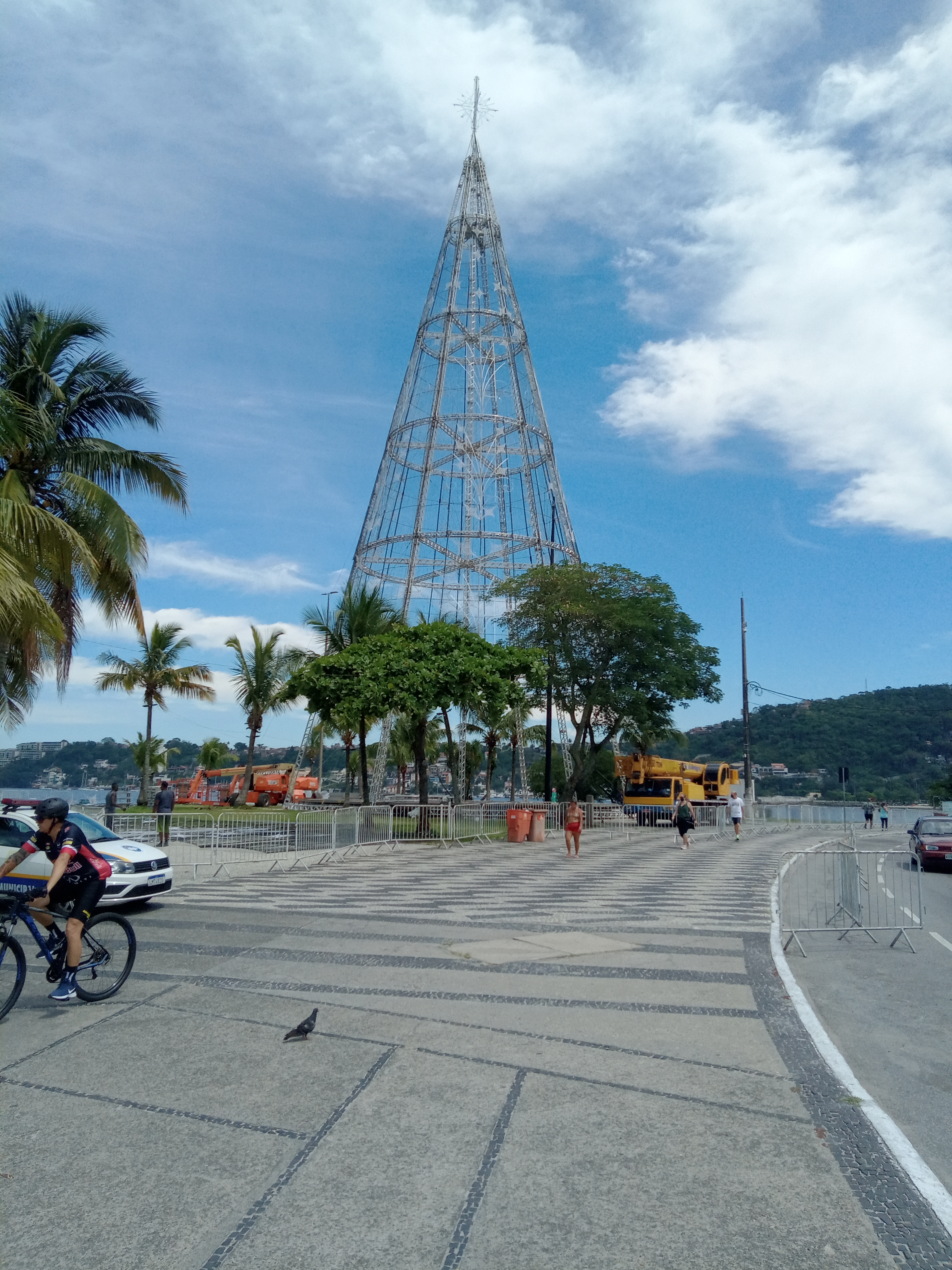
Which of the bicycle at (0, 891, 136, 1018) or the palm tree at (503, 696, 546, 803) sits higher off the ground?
the palm tree at (503, 696, 546, 803)

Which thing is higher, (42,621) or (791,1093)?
(42,621)

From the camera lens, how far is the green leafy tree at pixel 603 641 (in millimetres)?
38562

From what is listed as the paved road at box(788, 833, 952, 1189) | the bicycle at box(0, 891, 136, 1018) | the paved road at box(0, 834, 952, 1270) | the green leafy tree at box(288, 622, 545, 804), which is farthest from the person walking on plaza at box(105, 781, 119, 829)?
the paved road at box(788, 833, 952, 1189)

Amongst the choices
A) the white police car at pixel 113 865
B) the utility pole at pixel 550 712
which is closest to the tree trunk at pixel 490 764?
the utility pole at pixel 550 712

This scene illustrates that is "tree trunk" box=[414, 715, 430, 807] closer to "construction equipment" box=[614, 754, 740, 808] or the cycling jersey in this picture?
"construction equipment" box=[614, 754, 740, 808]

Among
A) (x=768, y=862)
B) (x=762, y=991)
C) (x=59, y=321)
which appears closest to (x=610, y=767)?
(x=768, y=862)

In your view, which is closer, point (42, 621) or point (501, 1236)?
point (501, 1236)

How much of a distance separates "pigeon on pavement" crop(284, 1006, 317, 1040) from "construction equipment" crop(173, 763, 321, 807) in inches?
1652

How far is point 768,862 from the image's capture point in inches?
866

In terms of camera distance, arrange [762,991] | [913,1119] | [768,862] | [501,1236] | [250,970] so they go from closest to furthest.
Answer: [501,1236], [913,1119], [762,991], [250,970], [768,862]

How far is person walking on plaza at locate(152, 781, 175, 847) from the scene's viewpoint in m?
19.5

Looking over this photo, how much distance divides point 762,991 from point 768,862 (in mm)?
15078

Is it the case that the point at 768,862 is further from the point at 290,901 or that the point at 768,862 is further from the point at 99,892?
the point at 99,892

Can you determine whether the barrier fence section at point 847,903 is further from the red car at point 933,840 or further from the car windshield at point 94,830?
the car windshield at point 94,830
